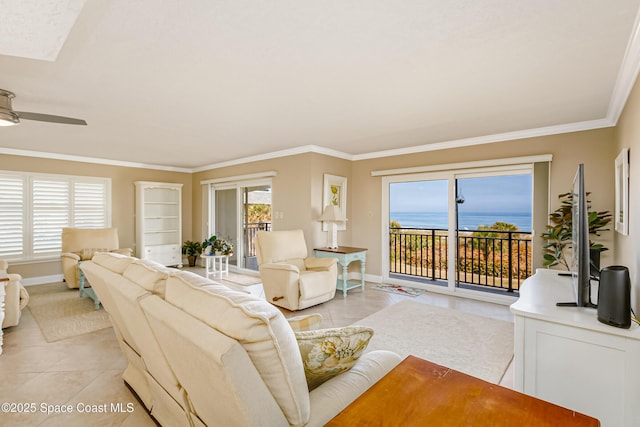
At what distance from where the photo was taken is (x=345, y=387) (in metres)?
1.17

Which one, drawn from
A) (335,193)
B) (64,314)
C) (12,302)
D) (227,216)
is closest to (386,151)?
(335,193)

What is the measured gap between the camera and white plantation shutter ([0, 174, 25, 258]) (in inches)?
200

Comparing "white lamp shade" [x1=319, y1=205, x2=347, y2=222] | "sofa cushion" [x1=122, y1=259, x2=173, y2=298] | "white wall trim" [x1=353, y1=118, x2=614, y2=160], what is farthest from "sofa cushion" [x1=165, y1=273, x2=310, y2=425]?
"white wall trim" [x1=353, y1=118, x2=614, y2=160]

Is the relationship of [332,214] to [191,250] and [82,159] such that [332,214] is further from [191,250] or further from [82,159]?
[82,159]

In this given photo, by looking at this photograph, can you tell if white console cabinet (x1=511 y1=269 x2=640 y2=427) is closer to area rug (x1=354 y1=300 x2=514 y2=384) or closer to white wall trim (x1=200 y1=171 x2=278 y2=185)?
area rug (x1=354 y1=300 x2=514 y2=384)

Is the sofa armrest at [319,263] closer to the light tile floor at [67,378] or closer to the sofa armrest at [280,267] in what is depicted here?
the sofa armrest at [280,267]

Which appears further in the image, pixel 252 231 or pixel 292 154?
pixel 252 231

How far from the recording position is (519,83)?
2529 millimetres

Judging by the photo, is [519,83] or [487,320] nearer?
[519,83]

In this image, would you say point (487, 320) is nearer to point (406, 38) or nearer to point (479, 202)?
point (479, 202)

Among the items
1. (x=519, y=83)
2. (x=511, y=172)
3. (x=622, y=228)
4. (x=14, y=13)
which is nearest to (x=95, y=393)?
(x=14, y=13)

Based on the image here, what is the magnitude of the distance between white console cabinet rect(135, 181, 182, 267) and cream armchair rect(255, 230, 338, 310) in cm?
356

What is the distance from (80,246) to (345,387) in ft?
18.5

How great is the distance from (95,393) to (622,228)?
13.8ft
